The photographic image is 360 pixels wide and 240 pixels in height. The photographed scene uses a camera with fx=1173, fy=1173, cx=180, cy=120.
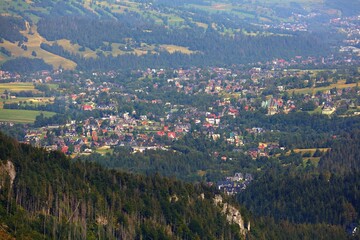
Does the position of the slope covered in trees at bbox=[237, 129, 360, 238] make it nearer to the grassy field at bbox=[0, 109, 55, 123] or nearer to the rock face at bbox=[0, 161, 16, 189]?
the rock face at bbox=[0, 161, 16, 189]

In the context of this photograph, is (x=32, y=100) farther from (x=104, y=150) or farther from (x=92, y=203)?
(x=92, y=203)

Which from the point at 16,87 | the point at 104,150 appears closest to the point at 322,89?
the point at 16,87

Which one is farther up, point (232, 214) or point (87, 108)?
point (232, 214)

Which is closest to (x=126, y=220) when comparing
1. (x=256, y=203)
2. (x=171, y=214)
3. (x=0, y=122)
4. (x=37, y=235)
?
(x=171, y=214)

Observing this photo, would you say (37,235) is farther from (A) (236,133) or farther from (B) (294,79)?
(B) (294,79)

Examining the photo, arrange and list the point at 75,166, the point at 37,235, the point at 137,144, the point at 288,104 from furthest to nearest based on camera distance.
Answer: the point at 288,104 < the point at 137,144 < the point at 75,166 < the point at 37,235

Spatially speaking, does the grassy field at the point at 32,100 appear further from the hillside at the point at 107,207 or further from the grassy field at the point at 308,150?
the hillside at the point at 107,207

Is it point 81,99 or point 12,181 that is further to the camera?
point 81,99
